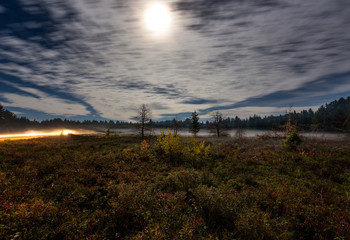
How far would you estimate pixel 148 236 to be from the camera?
3.36 meters

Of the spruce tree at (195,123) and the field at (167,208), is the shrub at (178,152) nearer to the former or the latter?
the field at (167,208)

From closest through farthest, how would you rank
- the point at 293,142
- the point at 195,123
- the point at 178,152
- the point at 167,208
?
1. the point at 167,208
2. the point at 178,152
3. the point at 293,142
4. the point at 195,123

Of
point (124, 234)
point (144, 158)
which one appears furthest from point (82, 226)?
point (144, 158)

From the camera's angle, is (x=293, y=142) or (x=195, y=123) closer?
(x=293, y=142)

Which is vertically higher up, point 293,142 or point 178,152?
point 293,142

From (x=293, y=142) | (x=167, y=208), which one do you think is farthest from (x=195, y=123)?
(x=167, y=208)

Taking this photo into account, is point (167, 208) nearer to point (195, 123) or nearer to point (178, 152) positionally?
point (178, 152)

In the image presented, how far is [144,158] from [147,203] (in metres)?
7.19

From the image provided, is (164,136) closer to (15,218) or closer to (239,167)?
(239,167)

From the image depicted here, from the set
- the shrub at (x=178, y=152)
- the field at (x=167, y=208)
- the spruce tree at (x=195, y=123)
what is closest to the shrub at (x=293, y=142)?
the field at (x=167, y=208)

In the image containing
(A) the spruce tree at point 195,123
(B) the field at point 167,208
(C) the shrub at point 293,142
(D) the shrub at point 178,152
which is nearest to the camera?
(B) the field at point 167,208

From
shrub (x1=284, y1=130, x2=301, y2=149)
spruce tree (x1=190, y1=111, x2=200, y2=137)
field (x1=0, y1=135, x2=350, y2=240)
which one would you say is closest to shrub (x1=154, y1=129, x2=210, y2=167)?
field (x1=0, y1=135, x2=350, y2=240)

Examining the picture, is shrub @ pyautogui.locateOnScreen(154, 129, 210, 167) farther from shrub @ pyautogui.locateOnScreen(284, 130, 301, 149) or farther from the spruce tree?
the spruce tree

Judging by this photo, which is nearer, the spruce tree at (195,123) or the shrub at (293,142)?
the shrub at (293,142)
